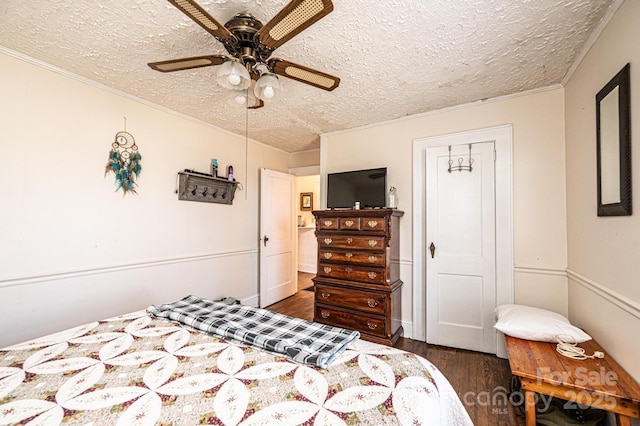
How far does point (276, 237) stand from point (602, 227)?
352 centimetres

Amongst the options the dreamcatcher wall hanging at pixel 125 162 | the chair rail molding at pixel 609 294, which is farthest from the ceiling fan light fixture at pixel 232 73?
the chair rail molding at pixel 609 294

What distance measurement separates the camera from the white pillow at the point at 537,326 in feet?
5.66

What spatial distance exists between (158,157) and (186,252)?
1.08 meters

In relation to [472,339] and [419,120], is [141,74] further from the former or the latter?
[472,339]

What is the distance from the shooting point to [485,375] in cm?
220

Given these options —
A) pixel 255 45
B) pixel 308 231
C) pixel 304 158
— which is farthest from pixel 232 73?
pixel 308 231

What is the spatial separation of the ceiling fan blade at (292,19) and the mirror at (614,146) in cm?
161

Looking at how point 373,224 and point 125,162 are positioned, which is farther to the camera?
point 373,224

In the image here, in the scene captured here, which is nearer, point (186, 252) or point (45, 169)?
point (45, 169)

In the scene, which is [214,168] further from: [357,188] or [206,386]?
[206,386]

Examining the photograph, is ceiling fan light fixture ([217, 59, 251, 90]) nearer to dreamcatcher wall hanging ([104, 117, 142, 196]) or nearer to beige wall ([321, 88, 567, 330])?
dreamcatcher wall hanging ([104, 117, 142, 196])

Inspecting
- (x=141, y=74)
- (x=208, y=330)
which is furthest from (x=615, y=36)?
(x=141, y=74)

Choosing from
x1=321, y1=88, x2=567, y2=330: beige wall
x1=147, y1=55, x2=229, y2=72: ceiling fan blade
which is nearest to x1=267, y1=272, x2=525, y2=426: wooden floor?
x1=321, y1=88, x2=567, y2=330: beige wall

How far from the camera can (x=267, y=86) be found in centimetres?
154
